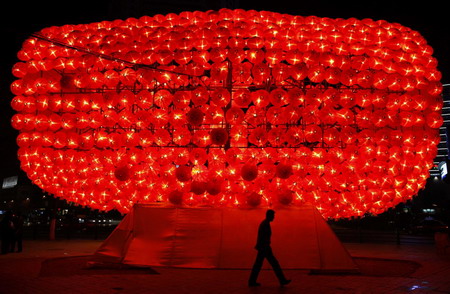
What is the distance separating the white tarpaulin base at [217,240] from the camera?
8.60 meters

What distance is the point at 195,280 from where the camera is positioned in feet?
25.1

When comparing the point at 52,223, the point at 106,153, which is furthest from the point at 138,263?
the point at 52,223

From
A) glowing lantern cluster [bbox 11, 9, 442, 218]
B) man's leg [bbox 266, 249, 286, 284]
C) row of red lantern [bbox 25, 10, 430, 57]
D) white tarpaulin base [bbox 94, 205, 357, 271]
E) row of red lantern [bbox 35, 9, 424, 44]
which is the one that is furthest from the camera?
row of red lantern [bbox 35, 9, 424, 44]

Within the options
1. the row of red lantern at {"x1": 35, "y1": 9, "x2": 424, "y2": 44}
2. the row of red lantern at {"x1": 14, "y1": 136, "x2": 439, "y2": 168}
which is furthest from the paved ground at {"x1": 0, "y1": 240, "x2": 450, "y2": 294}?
the row of red lantern at {"x1": 35, "y1": 9, "x2": 424, "y2": 44}

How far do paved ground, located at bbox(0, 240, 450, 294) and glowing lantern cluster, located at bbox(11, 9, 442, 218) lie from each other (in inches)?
61.9

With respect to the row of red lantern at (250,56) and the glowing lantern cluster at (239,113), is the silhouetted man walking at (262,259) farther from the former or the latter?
the row of red lantern at (250,56)

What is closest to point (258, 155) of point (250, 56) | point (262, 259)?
point (250, 56)

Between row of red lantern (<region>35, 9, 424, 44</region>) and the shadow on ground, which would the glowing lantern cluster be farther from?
the shadow on ground

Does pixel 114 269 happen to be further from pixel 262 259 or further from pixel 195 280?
pixel 262 259

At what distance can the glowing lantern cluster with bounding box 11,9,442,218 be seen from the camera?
30.2ft

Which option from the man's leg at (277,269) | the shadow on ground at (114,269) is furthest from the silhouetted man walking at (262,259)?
the shadow on ground at (114,269)

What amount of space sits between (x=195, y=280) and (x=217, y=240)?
1280 millimetres

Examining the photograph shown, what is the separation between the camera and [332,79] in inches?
367

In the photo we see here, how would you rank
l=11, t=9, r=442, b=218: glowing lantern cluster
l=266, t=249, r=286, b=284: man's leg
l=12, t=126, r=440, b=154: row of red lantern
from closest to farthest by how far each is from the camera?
l=266, t=249, r=286, b=284: man's leg
l=12, t=126, r=440, b=154: row of red lantern
l=11, t=9, r=442, b=218: glowing lantern cluster
